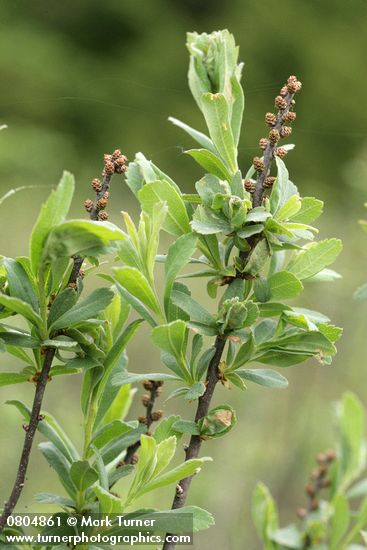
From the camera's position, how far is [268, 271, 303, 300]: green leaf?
1.33 ft

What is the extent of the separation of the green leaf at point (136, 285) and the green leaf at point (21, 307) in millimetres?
42

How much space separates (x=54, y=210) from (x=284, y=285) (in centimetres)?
13

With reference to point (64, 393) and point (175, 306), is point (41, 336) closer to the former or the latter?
point (175, 306)

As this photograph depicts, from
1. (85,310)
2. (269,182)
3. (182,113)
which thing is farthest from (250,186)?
(182,113)

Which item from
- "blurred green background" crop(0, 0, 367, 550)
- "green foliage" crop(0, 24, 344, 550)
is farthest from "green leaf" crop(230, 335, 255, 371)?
"blurred green background" crop(0, 0, 367, 550)

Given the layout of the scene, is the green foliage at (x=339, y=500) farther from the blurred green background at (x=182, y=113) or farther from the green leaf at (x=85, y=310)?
the blurred green background at (x=182, y=113)

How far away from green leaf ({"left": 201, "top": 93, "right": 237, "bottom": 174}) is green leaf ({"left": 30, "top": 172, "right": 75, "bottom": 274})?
0.32 feet

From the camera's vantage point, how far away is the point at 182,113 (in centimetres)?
331

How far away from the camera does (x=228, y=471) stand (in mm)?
1605

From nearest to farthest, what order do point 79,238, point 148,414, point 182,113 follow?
1. point 79,238
2. point 148,414
3. point 182,113

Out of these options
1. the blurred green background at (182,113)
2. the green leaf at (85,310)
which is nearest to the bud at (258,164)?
the green leaf at (85,310)

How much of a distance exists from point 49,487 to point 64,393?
219 mm

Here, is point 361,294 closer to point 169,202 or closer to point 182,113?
point 169,202

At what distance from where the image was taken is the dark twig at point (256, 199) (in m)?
0.40
